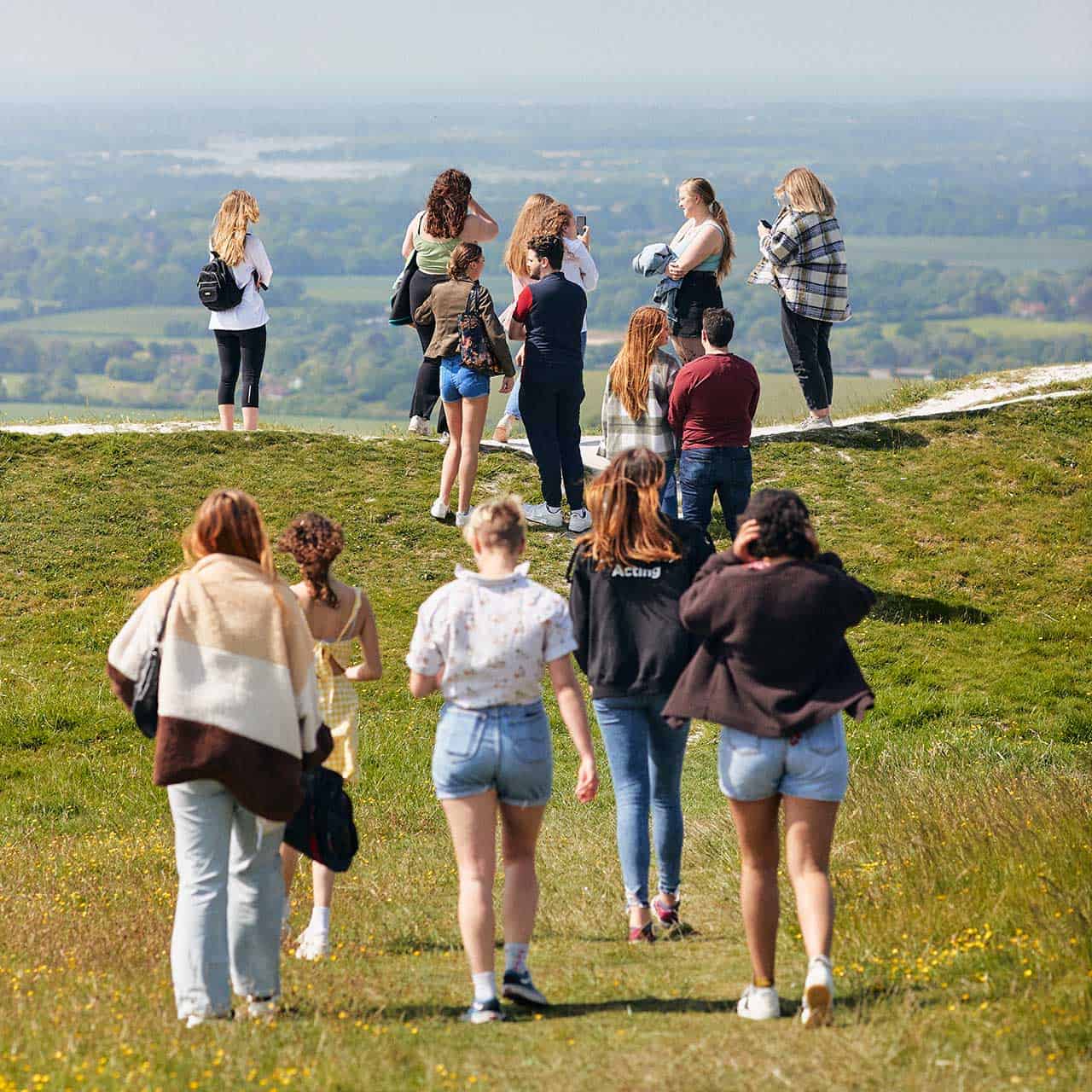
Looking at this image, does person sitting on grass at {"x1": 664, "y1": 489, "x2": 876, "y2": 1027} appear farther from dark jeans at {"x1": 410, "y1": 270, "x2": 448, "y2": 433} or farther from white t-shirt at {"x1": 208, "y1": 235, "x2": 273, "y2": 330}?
white t-shirt at {"x1": 208, "y1": 235, "x2": 273, "y2": 330}

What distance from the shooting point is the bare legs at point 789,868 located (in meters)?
4.40

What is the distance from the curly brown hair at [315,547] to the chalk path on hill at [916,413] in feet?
23.8

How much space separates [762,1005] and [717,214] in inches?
298

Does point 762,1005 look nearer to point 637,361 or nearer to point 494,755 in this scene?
point 494,755

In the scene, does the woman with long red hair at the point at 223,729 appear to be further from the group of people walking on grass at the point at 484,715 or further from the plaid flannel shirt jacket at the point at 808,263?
the plaid flannel shirt jacket at the point at 808,263

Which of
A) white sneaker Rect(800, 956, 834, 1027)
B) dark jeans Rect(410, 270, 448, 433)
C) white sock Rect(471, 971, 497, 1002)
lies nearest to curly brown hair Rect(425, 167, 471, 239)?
dark jeans Rect(410, 270, 448, 433)

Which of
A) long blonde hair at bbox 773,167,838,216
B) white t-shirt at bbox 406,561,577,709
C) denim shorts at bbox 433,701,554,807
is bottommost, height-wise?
denim shorts at bbox 433,701,554,807

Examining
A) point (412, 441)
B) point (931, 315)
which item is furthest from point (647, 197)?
point (412, 441)

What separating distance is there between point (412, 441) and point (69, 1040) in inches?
350

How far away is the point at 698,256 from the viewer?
1059 cm

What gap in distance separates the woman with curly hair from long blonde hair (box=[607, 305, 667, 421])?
11.8ft

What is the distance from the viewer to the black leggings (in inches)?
454

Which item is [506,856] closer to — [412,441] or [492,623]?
[492,623]

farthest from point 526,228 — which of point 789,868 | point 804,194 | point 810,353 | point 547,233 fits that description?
point 789,868
